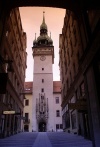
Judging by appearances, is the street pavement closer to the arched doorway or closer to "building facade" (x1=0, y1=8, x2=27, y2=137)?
"building facade" (x1=0, y1=8, x2=27, y2=137)

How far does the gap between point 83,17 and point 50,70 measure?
4515cm

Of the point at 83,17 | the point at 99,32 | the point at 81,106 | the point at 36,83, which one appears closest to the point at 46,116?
the point at 36,83

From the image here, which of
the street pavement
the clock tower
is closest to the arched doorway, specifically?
the clock tower

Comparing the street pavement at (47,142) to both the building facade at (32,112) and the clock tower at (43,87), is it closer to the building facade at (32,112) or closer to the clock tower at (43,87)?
the clock tower at (43,87)

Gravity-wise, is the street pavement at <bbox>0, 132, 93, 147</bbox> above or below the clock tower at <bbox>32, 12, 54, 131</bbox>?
below

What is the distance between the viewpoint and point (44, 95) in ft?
182

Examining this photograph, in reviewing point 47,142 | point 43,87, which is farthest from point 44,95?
point 47,142

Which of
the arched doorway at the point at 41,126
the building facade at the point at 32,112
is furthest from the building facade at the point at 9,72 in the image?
the arched doorway at the point at 41,126

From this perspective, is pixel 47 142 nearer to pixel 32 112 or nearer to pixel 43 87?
pixel 32 112

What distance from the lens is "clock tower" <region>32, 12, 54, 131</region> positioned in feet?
173

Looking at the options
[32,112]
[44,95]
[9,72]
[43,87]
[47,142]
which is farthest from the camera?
[43,87]

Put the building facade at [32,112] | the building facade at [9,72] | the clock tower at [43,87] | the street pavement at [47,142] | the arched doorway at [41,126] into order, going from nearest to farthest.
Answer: the street pavement at [47,142] < the building facade at [9,72] < the clock tower at [43,87] < the building facade at [32,112] < the arched doorway at [41,126]

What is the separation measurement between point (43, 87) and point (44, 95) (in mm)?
2923

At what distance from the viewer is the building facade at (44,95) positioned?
5269 cm
